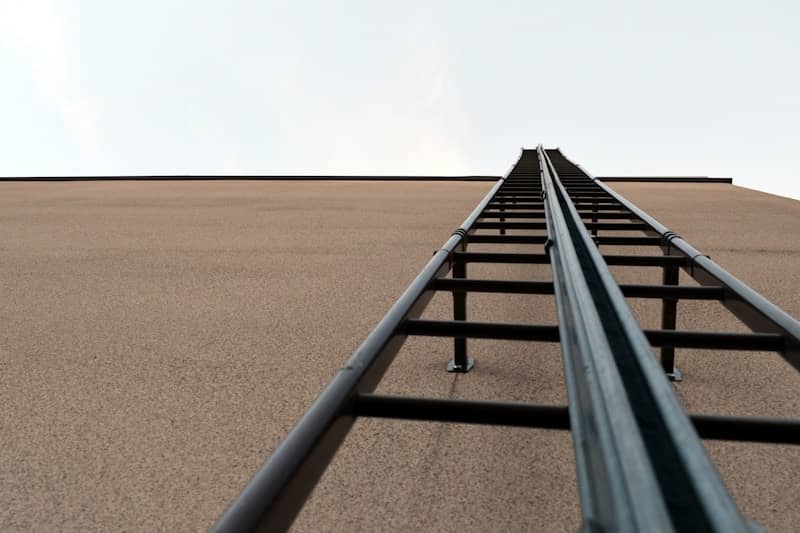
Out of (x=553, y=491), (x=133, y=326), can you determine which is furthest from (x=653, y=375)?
(x=133, y=326)

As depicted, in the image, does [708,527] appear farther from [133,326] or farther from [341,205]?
[341,205]

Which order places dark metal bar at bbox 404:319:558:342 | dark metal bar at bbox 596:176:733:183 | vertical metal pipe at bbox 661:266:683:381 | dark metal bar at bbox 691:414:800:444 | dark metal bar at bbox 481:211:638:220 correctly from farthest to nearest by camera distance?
dark metal bar at bbox 596:176:733:183, dark metal bar at bbox 481:211:638:220, vertical metal pipe at bbox 661:266:683:381, dark metal bar at bbox 404:319:558:342, dark metal bar at bbox 691:414:800:444

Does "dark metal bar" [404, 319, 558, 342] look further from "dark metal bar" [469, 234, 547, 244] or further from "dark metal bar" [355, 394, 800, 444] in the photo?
"dark metal bar" [469, 234, 547, 244]

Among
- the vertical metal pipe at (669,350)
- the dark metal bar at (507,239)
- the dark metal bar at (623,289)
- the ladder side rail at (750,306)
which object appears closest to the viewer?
the ladder side rail at (750,306)

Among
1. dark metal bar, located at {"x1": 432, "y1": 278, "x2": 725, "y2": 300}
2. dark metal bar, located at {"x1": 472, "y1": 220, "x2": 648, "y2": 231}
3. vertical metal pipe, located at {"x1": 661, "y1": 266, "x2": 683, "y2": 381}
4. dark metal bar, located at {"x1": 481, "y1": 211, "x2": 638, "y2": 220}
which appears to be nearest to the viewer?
dark metal bar, located at {"x1": 432, "y1": 278, "x2": 725, "y2": 300}

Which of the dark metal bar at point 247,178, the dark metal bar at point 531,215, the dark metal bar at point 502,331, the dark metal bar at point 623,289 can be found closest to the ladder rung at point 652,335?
the dark metal bar at point 502,331

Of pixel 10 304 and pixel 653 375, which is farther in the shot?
pixel 10 304

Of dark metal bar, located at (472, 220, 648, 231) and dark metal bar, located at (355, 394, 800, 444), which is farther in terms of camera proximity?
dark metal bar, located at (472, 220, 648, 231)

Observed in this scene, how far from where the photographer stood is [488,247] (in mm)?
6188

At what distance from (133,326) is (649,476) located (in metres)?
3.56

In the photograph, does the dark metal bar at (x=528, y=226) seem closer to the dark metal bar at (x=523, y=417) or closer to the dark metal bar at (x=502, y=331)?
the dark metal bar at (x=502, y=331)

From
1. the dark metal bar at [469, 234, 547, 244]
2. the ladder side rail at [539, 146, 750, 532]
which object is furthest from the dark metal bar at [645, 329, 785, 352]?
the dark metal bar at [469, 234, 547, 244]

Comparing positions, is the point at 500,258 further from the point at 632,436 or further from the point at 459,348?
the point at 632,436

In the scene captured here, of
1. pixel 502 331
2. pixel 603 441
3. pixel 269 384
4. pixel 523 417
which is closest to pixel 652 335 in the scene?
pixel 502 331
